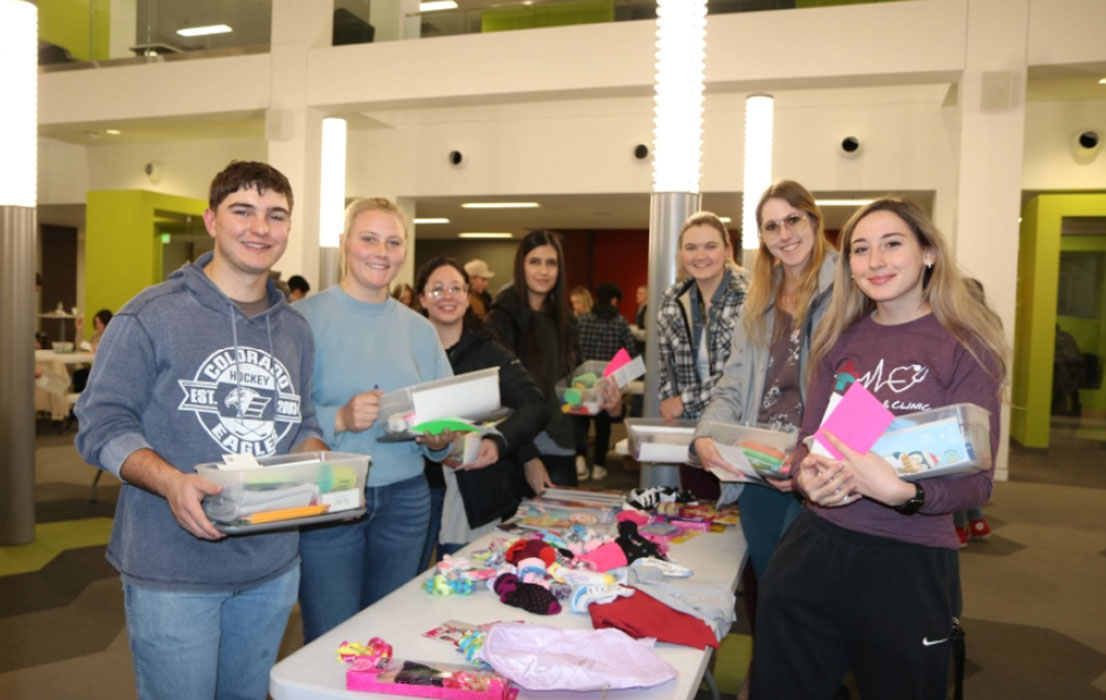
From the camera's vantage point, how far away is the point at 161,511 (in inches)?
68.4

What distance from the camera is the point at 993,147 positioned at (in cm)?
738

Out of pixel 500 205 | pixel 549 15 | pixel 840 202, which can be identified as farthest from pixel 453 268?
pixel 500 205

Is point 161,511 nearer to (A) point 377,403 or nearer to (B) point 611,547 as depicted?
(A) point 377,403

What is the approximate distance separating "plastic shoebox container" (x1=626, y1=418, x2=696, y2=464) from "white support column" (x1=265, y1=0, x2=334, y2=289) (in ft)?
24.4

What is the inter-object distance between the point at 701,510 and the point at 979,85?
609 cm

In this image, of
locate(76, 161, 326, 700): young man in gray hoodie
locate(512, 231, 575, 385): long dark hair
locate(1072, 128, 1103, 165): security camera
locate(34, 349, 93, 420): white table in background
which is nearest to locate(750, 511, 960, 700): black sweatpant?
locate(76, 161, 326, 700): young man in gray hoodie

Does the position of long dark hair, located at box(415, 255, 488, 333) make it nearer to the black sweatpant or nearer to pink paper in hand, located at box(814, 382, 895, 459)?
the black sweatpant

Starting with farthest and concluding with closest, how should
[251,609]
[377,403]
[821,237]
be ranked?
[821,237]
[377,403]
[251,609]

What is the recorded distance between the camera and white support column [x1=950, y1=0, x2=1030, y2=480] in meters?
7.25

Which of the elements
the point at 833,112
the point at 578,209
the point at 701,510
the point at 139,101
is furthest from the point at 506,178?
the point at 701,510

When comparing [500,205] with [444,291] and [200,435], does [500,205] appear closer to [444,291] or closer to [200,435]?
[444,291]

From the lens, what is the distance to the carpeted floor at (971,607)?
11.1 feet

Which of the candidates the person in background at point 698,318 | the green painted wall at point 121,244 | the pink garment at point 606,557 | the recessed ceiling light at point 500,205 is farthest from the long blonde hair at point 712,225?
the green painted wall at point 121,244

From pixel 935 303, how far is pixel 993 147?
649cm
